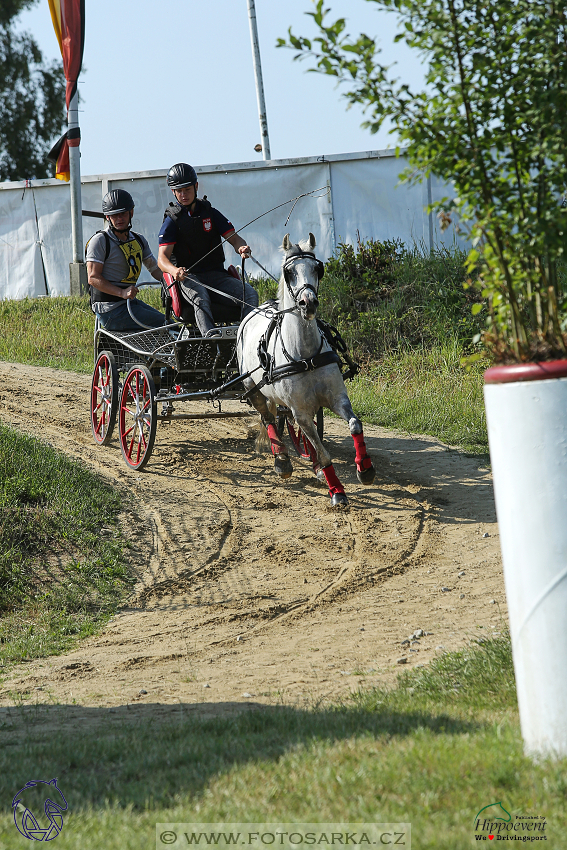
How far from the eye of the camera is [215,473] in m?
8.65

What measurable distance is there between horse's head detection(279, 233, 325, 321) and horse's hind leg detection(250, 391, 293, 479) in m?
1.46

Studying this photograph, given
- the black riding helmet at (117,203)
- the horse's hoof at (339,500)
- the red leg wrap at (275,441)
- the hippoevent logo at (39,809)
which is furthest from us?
the black riding helmet at (117,203)

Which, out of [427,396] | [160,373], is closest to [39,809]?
[160,373]

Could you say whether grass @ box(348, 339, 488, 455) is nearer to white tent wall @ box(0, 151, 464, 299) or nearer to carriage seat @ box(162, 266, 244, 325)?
carriage seat @ box(162, 266, 244, 325)

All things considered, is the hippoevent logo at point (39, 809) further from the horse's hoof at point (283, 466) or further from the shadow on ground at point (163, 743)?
the horse's hoof at point (283, 466)

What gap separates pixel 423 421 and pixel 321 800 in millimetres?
8073

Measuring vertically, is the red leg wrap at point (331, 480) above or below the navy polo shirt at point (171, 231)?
below

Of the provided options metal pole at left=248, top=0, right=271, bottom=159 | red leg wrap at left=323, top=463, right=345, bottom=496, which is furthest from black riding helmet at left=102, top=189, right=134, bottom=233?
metal pole at left=248, top=0, right=271, bottom=159

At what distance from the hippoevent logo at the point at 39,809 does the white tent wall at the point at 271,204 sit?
12916mm

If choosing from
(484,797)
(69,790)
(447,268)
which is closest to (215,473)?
(69,790)

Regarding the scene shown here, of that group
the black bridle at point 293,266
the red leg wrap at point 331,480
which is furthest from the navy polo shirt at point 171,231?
the red leg wrap at point 331,480

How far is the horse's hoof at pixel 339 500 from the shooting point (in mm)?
7430

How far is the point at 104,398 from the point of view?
9570mm

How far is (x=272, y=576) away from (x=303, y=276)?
254 cm
